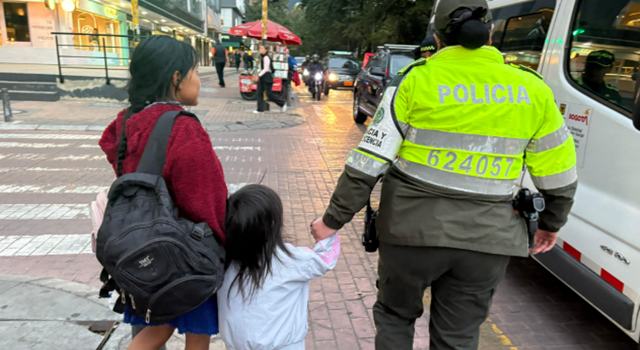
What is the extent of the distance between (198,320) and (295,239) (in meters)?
2.62

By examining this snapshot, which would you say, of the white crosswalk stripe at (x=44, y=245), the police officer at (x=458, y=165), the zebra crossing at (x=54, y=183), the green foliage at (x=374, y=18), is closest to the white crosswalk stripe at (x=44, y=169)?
the zebra crossing at (x=54, y=183)

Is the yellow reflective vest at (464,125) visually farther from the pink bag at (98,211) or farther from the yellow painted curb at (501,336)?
the yellow painted curb at (501,336)

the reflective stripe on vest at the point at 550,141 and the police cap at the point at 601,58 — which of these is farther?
the police cap at the point at 601,58

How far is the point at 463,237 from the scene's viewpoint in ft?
6.44

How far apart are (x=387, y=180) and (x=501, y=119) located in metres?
0.54

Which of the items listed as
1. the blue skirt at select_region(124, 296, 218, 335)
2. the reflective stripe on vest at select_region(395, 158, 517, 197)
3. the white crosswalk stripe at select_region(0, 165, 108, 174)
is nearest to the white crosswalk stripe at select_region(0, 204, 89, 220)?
the white crosswalk stripe at select_region(0, 165, 108, 174)

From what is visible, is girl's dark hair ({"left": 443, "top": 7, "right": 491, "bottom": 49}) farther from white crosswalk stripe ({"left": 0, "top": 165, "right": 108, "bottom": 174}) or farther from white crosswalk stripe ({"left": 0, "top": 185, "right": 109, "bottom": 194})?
white crosswalk stripe ({"left": 0, "top": 165, "right": 108, "bottom": 174})

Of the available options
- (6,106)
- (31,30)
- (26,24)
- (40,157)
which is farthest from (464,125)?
(26,24)

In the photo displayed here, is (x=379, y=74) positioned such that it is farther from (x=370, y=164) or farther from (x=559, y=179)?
(x=370, y=164)

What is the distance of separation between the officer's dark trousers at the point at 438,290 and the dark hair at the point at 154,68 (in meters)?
1.16

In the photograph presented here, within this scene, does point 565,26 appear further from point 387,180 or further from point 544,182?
point 387,180

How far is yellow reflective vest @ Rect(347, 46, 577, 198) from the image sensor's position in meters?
1.88

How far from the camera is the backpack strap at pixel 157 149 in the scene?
174 cm

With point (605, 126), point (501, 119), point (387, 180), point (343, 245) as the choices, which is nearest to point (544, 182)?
point (501, 119)
